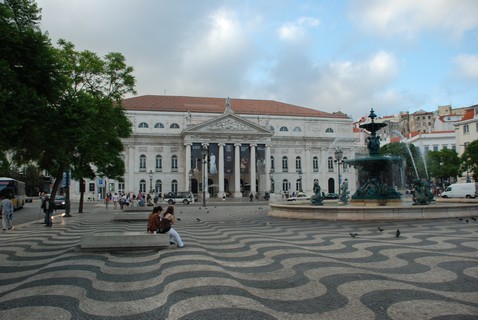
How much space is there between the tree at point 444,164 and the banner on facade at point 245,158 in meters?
30.3

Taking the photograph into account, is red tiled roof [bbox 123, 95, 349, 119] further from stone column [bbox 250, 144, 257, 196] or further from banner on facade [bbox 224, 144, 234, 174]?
stone column [bbox 250, 144, 257, 196]

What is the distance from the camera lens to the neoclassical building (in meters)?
63.1

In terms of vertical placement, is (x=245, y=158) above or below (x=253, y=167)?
above

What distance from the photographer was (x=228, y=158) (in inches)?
2474

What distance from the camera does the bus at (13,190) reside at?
1155 inches

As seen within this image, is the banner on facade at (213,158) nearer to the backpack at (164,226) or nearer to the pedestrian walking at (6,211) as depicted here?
the pedestrian walking at (6,211)

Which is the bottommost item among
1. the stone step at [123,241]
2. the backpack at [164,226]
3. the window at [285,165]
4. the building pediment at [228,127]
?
the stone step at [123,241]

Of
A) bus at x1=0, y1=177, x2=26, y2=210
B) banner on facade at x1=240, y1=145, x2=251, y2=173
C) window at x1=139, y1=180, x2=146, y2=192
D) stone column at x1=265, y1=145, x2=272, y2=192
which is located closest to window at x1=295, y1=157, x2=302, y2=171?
stone column at x1=265, y1=145, x2=272, y2=192

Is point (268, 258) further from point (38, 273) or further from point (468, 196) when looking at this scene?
point (468, 196)

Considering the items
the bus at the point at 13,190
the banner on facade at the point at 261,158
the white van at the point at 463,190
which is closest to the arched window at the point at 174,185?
the banner on facade at the point at 261,158

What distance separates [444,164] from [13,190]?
61.3 m

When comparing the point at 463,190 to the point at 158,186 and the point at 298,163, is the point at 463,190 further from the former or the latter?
the point at 158,186

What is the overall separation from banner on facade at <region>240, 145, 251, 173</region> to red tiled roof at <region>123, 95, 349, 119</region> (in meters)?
7.63

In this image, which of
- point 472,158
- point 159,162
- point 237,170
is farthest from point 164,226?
point 159,162
